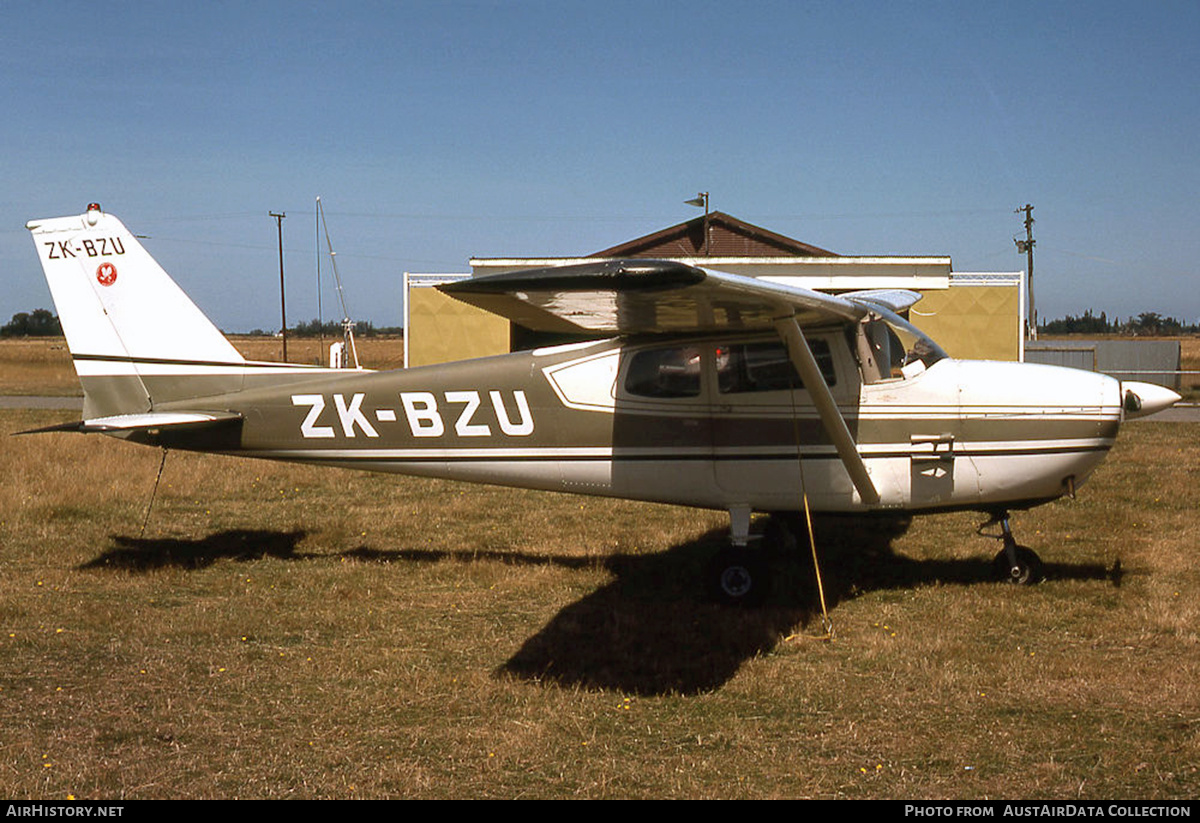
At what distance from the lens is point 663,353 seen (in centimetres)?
807

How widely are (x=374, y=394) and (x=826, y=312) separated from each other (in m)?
3.88

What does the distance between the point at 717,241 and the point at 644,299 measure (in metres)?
29.8

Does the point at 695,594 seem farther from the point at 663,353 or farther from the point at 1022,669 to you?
the point at 1022,669

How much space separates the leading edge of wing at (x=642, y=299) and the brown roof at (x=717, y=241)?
26700 millimetres

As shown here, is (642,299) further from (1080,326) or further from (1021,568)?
(1080,326)

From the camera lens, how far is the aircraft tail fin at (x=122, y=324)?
889cm

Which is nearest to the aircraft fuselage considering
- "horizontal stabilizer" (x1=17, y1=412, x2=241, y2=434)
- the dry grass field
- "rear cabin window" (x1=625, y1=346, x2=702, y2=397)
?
"rear cabin window" (x1=625, y1=346, x2=702, y2=397)

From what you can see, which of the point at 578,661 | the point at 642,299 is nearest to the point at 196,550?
the point at 578,661

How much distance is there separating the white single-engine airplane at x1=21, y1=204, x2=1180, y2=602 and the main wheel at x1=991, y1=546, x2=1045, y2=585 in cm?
2

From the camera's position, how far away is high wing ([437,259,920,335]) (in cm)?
506

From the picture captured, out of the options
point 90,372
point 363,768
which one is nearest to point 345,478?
point 90,372

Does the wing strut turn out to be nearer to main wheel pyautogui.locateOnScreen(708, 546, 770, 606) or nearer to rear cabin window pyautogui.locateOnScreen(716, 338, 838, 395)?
rear cabin window pyautogui.locateOnScreen(716, 338, 838, 395)

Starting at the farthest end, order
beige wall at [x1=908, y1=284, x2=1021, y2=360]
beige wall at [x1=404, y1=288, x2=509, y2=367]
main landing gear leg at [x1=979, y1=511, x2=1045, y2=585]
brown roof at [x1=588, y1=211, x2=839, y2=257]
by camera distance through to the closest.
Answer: brown roof at [x1=588, y1=211, x2=839, y2=257] → beige wall at [x1=404, y1=288, x2=509, y2=367] → beige wall at [x1=908, y1=284, x2=1021, y2=360] → main landing gear leg at [x1=979, y1=511, x2=1045, y2=585]

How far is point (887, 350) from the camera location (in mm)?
7836
